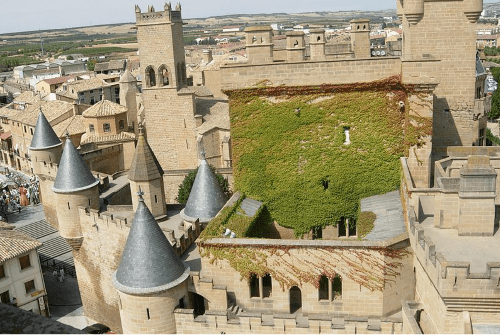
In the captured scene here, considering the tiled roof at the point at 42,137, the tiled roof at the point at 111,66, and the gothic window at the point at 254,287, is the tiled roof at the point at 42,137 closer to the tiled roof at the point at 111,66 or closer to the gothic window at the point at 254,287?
the gothic window at the point at 254,287

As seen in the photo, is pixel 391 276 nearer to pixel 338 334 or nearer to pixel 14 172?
pixel 338 334

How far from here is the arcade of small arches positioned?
43438 millimetres

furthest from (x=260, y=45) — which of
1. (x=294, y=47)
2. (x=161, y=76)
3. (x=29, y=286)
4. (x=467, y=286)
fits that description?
(x=29, y=286)

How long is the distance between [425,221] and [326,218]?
5.75 meters

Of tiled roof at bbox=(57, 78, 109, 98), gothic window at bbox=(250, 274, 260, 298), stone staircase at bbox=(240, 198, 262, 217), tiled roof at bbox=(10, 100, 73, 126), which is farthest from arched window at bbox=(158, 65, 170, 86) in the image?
tiled roof at bbox=(57, 78, 109, 98)

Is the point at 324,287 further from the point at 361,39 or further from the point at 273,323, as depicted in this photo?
the point at 361,39

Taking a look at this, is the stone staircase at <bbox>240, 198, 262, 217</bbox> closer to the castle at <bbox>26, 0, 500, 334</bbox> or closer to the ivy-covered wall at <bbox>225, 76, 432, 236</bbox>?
the castle at <bbox>26, 0, 500, 334</bbox>

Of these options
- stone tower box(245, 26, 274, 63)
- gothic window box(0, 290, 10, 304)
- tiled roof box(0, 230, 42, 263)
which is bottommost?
gothic window box(0, 290, 10, 304)

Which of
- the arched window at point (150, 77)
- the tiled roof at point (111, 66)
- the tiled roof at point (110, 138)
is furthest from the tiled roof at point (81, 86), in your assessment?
the arched window at point (150, 77)

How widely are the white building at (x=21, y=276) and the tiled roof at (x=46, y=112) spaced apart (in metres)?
31.5

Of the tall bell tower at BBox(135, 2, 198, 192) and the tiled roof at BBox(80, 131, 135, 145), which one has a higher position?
the tall bell tower at BBox(135, 2, 198, 192)

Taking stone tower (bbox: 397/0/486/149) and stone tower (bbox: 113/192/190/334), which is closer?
stone tower (bbox: 113/192/190/334)

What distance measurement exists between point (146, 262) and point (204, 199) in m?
7.11

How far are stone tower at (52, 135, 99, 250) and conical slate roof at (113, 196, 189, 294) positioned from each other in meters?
10.4
